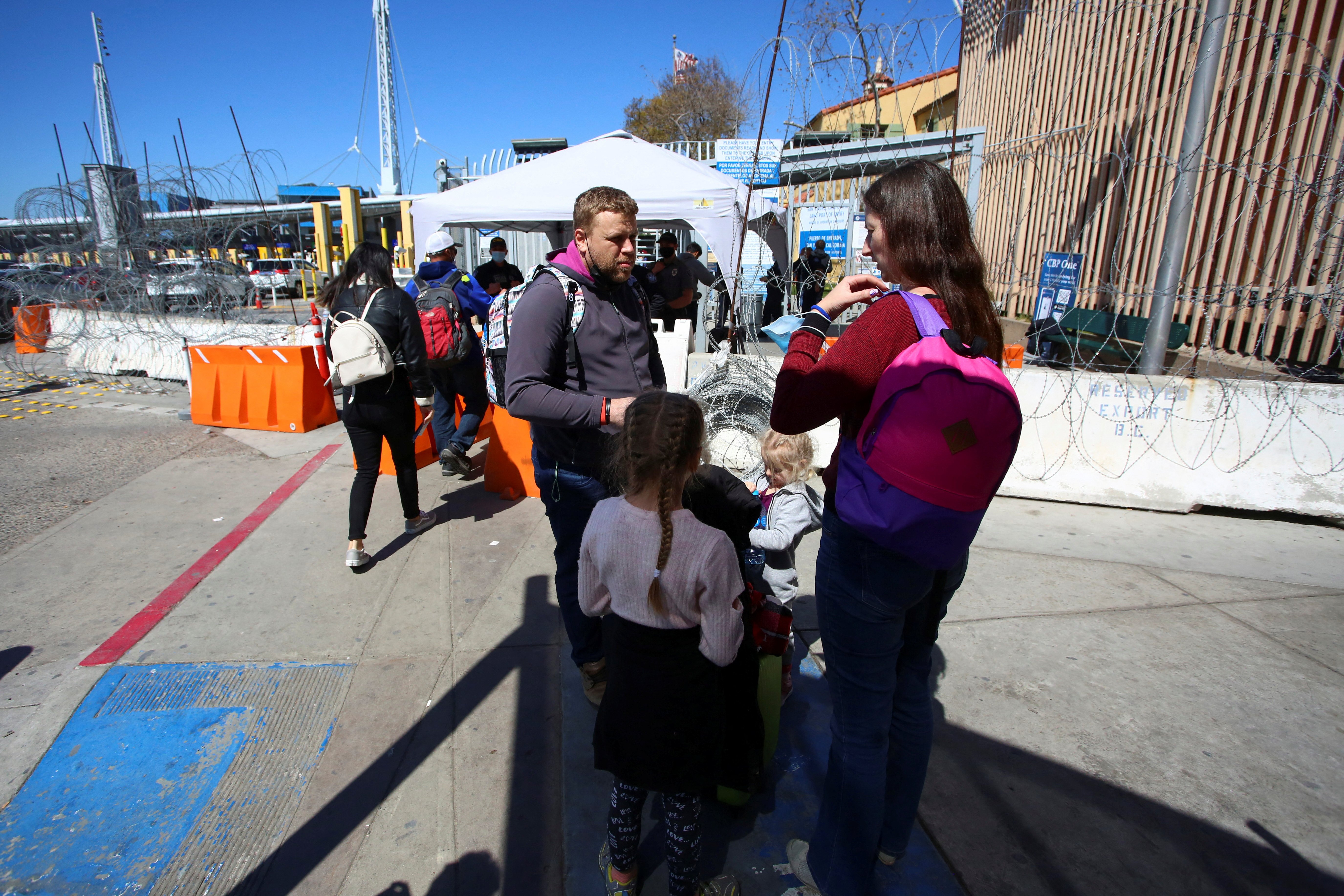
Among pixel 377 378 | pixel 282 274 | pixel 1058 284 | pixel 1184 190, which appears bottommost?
pixel 377 378

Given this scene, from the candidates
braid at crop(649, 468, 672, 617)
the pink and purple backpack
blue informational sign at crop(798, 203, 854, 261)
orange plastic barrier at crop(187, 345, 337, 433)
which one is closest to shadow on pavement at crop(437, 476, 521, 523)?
orange plastic barrier at crop(187, 345, 337, 433)

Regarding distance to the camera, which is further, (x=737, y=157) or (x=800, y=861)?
(x=737, y=157)

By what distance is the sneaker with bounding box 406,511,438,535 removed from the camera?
14.6 ft

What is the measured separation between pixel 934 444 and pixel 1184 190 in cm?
485

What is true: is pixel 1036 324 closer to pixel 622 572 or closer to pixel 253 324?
pixel 622 572

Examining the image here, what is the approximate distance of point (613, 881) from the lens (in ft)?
6.24

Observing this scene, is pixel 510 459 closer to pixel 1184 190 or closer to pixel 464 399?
pixel 464 399

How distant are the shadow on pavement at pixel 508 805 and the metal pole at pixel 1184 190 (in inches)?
193

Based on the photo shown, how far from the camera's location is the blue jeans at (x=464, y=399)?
5434 mm

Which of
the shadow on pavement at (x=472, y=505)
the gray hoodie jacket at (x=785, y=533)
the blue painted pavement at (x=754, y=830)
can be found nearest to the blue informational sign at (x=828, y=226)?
the shadow on pavement at (x=472, y=505)

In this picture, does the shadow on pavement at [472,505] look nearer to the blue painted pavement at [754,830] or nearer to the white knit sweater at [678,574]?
the blue painted pavement at [754,830]

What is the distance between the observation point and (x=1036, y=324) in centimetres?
661

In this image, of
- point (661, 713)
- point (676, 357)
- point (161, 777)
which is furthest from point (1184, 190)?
point (161, 777)

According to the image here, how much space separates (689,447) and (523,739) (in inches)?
58.3
